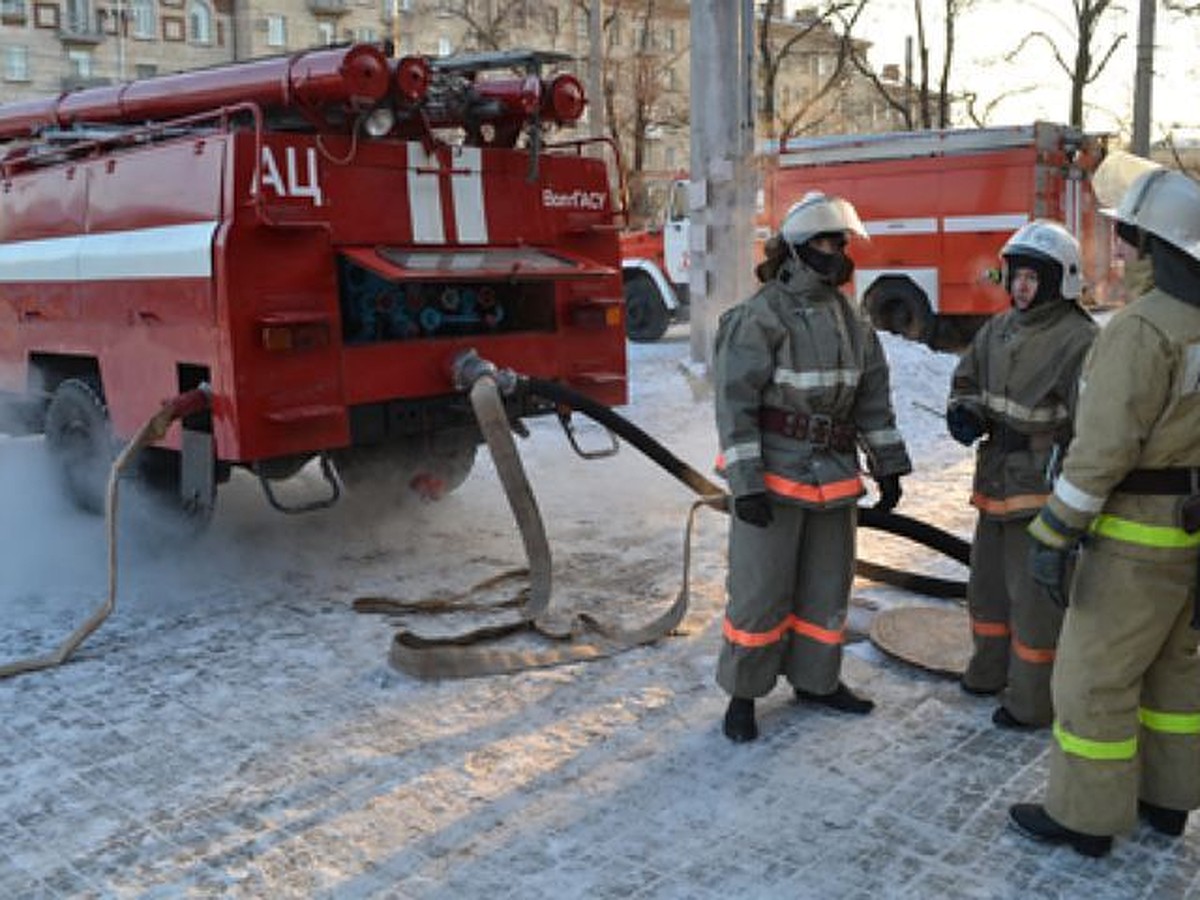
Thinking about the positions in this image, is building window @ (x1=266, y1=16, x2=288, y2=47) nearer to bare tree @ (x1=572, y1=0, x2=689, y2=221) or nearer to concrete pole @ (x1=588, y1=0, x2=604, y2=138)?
bare tree @ (x1=572, y1=0, x2=689, y2=221)

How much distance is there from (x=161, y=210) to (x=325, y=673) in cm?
217

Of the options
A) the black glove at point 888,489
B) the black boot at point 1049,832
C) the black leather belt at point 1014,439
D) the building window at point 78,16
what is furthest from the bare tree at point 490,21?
the black boot at point 1049,832

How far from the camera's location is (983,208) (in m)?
14.3

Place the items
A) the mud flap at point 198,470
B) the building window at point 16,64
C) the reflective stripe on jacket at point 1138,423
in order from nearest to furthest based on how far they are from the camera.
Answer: the reflective stripe on jacket at point 1138,423
the mud flap at point 198,470
the building window at point 16,64

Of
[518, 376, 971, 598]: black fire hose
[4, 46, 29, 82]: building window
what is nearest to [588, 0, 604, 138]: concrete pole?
[518, 376, 971, 598]: black fire hose

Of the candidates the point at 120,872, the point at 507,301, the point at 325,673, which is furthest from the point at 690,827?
the point at 507,301

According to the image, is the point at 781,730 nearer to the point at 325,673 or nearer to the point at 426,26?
the point at 325,673

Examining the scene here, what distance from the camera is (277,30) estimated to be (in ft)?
167

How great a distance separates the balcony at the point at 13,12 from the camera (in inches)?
1750

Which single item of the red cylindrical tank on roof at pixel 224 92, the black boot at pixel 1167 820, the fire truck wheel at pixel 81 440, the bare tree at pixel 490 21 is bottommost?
the black boot at pixel 1167 820

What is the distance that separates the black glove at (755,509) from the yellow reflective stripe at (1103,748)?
1052 millimetres

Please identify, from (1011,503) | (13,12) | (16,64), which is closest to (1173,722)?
(1011,503)

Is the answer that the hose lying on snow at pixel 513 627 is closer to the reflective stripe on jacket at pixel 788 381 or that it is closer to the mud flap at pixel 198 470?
the mud flap at pixel 198 470

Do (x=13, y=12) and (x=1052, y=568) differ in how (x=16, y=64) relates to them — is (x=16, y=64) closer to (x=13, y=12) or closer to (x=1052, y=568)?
(x=13, y=12)
